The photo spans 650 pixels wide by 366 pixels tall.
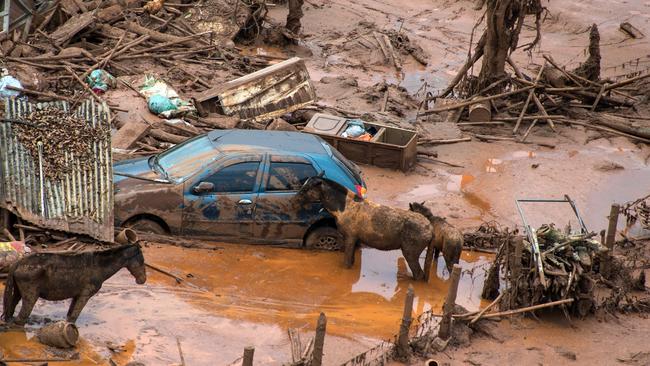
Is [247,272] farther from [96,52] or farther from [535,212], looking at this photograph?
[96,52]

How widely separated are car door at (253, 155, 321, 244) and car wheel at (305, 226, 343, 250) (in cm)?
19

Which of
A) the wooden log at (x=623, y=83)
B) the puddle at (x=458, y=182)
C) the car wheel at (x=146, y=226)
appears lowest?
the puddle at (x=458, y=182)

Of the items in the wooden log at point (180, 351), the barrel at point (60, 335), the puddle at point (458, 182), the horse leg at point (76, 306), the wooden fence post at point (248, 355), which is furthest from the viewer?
the puddle at point (458, 182)

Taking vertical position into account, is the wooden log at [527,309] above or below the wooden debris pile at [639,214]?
below

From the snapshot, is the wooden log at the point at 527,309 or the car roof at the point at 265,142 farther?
the car roof at the point at 265,142

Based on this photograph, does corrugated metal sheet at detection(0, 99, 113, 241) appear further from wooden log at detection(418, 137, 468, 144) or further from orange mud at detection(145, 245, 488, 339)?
wooden log at detection(418, 137, 468, 144)

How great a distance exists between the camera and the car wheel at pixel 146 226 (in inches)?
539

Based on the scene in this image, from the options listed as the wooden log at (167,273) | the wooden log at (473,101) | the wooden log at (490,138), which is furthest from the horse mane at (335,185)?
the wooden log at (473,101)

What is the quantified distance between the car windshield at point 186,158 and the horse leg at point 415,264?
10.7 feet

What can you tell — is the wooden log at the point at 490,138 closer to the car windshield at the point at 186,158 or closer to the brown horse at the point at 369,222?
the brown horse at the point at 369,222

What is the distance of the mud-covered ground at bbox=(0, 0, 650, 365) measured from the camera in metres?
11.0

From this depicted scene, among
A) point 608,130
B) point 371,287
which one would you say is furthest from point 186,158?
point 608,130

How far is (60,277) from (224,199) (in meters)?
3.98

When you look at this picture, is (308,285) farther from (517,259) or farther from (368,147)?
(368,147)
